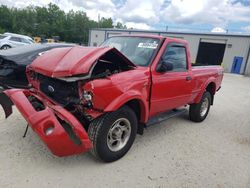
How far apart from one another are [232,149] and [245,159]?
0.38m

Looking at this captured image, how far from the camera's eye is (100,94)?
3.05 m

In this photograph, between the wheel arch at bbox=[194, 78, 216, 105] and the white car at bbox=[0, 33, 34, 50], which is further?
the white car at bbox=[0, 33, 34, 50]

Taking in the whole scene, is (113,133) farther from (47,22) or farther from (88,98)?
(47,22)

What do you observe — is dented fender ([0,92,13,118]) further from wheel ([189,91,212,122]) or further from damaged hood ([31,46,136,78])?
wheel ([189,91,212,122])

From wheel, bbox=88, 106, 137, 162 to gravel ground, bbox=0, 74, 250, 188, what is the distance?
0.61 feet

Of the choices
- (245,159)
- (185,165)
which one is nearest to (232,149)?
(245,159)

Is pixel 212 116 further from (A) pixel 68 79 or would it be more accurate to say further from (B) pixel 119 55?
(A) pixel 68 79

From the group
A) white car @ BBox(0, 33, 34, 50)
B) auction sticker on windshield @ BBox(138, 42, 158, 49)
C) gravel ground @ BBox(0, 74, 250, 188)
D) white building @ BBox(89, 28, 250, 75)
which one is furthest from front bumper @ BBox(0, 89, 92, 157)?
white building @ BBox(89, 28, 250, 75)

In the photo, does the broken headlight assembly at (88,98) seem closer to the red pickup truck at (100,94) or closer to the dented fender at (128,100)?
the red pickup truck at (100,94)

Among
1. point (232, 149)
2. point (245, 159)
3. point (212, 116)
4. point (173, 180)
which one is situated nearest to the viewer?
point (173, 180)

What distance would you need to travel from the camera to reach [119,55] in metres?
3.46

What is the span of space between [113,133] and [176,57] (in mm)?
2170

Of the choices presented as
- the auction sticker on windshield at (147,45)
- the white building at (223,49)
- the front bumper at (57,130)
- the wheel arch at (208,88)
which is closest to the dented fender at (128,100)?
the front bumper at (57,130)

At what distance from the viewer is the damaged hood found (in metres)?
3.12
